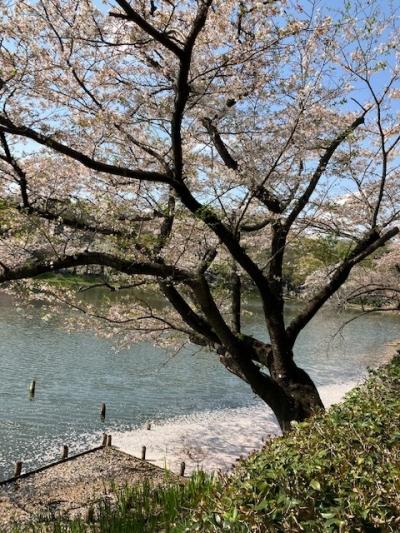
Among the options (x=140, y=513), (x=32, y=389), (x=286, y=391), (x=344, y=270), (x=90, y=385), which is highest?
(x=90, y=385)

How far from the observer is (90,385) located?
49.1ft

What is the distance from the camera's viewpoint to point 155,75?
21.7 feet

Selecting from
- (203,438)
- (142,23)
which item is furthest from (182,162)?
(203,438)

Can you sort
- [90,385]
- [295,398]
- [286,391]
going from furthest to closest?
[90,385] < [286,391] < [295,398]

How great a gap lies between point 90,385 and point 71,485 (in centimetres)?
737

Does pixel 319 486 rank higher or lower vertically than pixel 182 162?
lower

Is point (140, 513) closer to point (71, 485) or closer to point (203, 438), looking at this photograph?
point (71, 485)

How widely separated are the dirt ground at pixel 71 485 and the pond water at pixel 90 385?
54.6 inches

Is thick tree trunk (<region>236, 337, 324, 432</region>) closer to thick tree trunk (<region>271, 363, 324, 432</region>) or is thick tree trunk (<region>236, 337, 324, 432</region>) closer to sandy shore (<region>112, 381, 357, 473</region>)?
thick tree trunk (<region>271, 363, 324, 432</region>)

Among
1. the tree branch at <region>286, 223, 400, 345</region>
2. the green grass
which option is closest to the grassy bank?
the green grass

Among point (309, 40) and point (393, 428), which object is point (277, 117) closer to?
point (309, 40)

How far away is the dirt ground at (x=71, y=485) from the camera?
6.74m

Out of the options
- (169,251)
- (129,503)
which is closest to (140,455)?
(129,503)

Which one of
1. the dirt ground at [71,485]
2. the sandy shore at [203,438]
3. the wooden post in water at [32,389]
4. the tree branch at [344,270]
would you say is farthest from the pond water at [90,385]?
the tree branch at [344,270]
